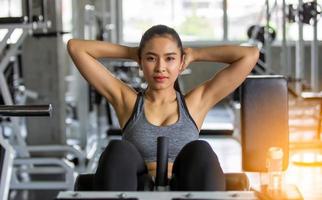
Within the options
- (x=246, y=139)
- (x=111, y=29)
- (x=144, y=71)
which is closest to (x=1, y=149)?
(x=144, y=71)

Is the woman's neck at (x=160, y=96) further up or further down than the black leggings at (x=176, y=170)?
further up

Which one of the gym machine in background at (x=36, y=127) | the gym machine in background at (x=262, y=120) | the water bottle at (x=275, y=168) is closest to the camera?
the water bottle at (x=275, y=168)

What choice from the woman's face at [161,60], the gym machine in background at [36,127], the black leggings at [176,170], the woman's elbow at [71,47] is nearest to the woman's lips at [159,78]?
the woman's face at [161,60]

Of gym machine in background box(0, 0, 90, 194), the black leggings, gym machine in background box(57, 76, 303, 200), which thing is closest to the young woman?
the black leggings

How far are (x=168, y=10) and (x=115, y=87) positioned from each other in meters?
6.74

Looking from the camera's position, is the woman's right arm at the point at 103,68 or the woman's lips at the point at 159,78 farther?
the woman's right arm at the point at 103,68

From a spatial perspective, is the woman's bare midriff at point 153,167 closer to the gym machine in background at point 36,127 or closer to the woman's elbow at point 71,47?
the woman's elbow at point 71,47

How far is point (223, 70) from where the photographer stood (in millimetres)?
2062

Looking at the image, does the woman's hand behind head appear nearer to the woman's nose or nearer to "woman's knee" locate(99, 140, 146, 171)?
the woman's nose

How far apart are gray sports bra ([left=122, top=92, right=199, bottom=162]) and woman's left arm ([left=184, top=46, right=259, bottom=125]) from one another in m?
0.11

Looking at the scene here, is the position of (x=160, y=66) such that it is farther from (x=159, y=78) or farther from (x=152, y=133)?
(x=152, y=133)

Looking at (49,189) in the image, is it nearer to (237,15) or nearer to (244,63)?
(244,63)

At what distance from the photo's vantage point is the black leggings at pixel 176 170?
1.65m

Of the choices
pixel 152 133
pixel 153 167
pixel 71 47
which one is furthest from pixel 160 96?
pixel 71 47
